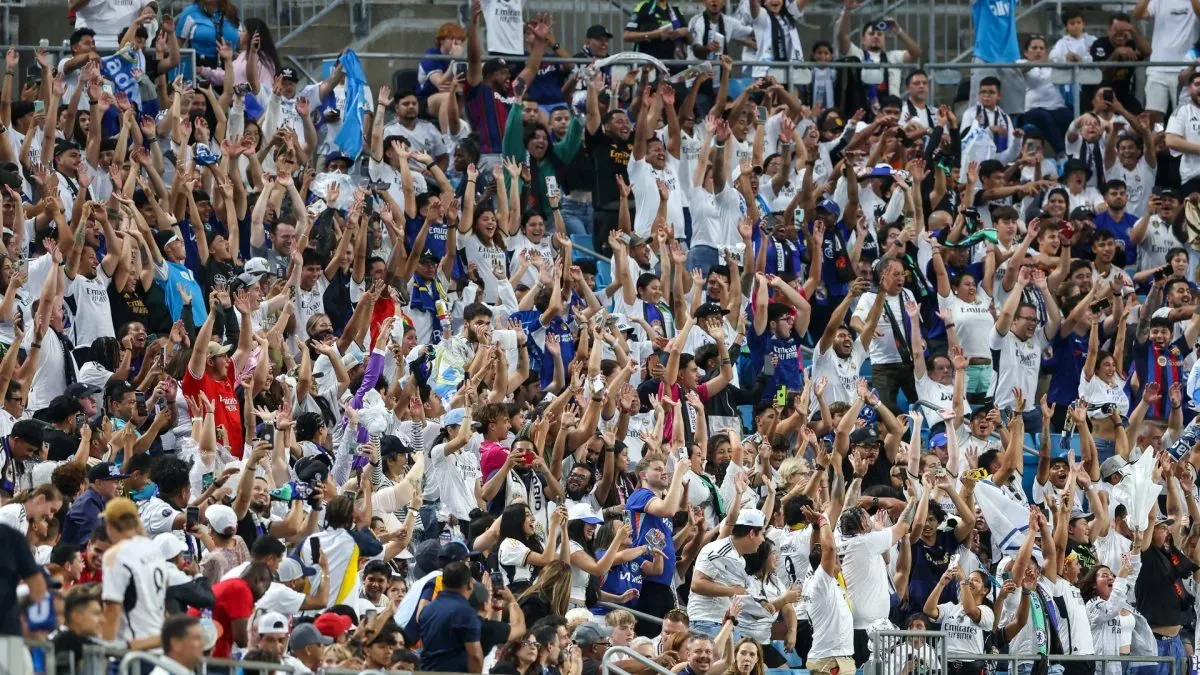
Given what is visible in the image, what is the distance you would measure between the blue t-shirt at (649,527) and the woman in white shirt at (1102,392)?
18.7ft

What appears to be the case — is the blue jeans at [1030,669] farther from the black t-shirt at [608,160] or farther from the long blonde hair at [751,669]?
the black t-shirt at [608,160]

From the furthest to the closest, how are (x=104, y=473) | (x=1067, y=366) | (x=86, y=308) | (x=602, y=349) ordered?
(x=1067, y=366) < (x=602, y=349) < (x=86, y=308) < (x=104, y=473)

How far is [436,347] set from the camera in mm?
19328

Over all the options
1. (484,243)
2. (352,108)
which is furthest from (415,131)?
(484,243)

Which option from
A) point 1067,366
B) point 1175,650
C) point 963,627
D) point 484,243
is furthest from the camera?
point 1067,366

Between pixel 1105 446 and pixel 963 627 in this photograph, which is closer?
pixel 963 627

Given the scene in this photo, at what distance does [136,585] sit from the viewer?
37.8 feet

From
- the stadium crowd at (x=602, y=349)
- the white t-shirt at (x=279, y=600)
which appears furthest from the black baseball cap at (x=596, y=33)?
the white t-shirt at (x=279, y=600)

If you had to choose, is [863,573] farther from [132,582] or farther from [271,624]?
[132,582]

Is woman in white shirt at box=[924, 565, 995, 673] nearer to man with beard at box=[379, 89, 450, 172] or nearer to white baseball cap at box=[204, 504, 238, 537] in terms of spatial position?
white baseball cap at box=[204, 504, 238, 537]

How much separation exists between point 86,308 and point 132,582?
23.0 ft

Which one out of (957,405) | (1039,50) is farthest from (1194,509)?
(1039,50)

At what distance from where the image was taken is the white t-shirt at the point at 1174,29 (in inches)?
1027

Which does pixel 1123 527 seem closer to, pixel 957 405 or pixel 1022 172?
pixel 957 405
